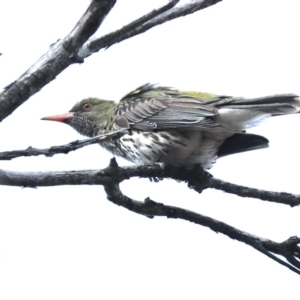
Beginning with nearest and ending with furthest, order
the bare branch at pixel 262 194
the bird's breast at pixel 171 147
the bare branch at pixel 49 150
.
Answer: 1. the bare branch at pixel 49 150
2. the bare branch at pixel 262 194
3. the bird's breast at pixel 171 147

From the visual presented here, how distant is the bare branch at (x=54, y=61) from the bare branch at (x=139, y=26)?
0.52 ft

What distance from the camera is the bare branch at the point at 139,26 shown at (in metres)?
2.98

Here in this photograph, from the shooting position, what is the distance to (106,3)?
8.52ft

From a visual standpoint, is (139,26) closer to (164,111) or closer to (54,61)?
(54,61)

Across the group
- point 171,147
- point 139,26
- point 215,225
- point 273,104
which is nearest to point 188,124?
point 171,147

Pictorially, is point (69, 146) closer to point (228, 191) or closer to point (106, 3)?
point (106, 3)

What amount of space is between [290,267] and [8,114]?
57.1 inches

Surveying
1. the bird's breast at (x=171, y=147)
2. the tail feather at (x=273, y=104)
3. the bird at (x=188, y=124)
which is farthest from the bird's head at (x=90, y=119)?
the tail feather at (x=273, y=104)

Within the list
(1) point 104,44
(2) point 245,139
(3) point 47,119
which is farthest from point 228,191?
(3) point 47,119

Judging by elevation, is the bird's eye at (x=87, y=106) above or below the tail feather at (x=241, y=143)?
above

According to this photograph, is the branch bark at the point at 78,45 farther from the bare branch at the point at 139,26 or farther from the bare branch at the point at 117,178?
the bare branch at the point at 117,178

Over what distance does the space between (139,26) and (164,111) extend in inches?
109

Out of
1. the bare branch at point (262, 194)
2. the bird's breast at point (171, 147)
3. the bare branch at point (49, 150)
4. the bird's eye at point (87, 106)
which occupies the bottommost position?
the bare branch at point (49, 150)

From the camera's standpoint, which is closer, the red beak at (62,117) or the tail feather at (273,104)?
the tail feather at (273,104)
